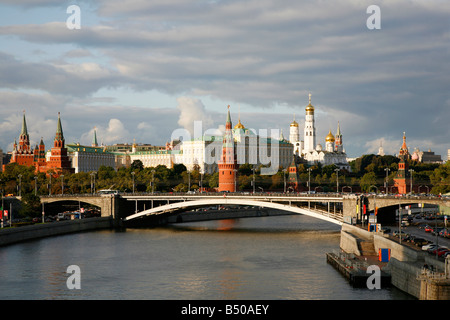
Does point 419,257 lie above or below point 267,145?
below

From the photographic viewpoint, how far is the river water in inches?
1624

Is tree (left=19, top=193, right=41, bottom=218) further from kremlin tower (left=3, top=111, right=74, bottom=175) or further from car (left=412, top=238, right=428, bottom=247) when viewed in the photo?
kremlin tower (left=3, top=111, right=74, bottom=175)

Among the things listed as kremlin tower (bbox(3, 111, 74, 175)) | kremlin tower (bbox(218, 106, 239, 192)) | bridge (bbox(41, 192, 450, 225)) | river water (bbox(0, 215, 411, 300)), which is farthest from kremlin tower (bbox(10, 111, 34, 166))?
river water (bbox(0, 215, 411, 300))

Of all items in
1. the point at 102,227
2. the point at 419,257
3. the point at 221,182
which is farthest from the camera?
the point at 221,182

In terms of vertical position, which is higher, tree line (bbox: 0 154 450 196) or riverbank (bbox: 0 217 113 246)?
tree line (bbox: 0 154 450 196)

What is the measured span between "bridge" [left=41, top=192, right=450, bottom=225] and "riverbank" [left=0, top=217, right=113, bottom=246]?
3.28 metres

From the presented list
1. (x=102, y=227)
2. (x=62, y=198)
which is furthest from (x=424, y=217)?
(x=62, y=198)

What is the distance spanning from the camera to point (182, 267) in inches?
1982

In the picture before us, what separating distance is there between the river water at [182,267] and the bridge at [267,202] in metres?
2.71

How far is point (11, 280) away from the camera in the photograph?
45094 millimetres

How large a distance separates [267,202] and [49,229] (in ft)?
73.9
